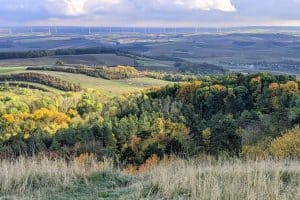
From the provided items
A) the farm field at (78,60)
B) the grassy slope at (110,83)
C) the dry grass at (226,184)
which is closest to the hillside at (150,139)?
the dry grass at (226,184)

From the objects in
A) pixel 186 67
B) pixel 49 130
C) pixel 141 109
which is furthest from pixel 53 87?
pixel 186 67

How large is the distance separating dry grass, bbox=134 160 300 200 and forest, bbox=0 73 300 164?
2955 centimetres

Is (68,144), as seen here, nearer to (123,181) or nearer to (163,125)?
(163,125)

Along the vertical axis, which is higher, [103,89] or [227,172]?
[227,172]

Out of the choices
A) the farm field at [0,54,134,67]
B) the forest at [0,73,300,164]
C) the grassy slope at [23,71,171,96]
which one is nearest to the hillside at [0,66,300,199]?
the forest at [0,73,300,164]

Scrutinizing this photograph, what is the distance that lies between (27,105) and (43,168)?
71.1 m

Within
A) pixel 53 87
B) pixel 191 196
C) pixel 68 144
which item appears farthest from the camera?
pixel 53 87

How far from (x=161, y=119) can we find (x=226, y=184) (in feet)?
193

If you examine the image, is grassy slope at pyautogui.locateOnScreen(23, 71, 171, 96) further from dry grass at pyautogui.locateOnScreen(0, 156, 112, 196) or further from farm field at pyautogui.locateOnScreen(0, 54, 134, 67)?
dry grass at pyautogui.locateOnScreen(0, 156, 112, 196)

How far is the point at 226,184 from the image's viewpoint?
7012 mm

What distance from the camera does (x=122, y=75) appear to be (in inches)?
4820

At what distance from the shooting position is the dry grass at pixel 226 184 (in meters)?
6.43

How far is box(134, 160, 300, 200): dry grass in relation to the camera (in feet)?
21.1

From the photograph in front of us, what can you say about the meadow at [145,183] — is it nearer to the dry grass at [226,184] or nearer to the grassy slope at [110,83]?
the dry grass at [226,184]
